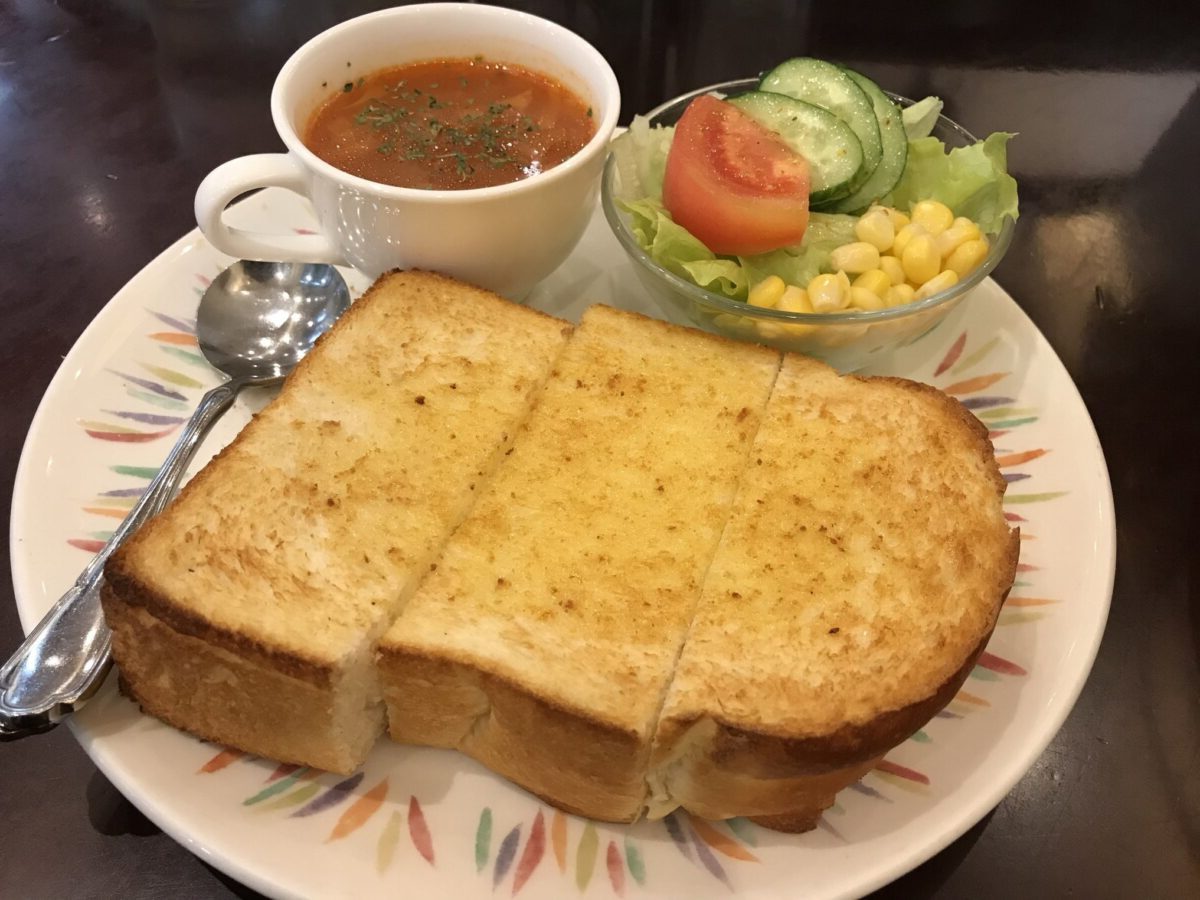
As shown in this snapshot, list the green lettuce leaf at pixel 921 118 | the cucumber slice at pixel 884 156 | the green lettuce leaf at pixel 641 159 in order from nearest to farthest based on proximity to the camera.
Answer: the cucumber slice at pixel 884 156
the green lettuce leaf at pixel 641 159
the green lettuce leaf at pixel 921 118

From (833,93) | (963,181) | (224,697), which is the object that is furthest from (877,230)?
(224,697)

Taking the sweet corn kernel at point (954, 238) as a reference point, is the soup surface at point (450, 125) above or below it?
above

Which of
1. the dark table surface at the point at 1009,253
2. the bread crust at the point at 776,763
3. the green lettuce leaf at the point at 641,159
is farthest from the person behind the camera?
the green lettuce leaf at the point at 641,159

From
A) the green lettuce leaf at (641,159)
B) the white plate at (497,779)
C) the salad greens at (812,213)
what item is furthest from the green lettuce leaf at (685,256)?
the white plate at (497,779)

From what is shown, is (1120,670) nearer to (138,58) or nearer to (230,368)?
(230,368)

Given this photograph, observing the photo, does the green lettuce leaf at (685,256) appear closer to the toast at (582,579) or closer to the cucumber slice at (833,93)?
the toast at (582,579)

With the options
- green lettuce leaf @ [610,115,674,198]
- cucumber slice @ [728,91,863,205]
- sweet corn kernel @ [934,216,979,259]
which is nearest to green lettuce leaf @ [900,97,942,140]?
cucumber slice @ [728,91,863,205]

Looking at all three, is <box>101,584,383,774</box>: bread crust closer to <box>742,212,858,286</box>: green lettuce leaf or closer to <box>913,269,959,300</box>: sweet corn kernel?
<box>742,212,858,286</box>: green lettuce leaf
